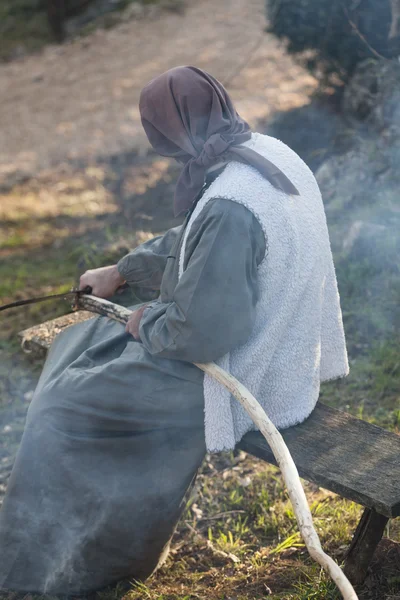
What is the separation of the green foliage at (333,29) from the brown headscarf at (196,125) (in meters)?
3.48

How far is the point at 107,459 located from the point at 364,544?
0.97 metres

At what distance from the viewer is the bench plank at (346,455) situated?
237 centimetres

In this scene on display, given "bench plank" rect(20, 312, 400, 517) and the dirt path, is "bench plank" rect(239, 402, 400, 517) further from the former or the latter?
the dirt path

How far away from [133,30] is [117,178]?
19.1ft

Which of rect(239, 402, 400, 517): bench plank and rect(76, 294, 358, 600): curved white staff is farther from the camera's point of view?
rect(239, 402, 400, 517): bench plank

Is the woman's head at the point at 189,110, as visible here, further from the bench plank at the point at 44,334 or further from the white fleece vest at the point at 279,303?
the bench plank at the point at 44,334

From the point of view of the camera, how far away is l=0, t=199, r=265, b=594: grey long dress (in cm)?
263

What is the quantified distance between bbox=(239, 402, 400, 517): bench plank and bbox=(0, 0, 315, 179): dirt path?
Answer: 19.2 ft

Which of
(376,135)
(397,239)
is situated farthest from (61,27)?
(397,239)

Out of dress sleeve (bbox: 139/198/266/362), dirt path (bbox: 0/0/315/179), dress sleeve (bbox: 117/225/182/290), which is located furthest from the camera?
dirt path (bbox: 0/0/315/179)

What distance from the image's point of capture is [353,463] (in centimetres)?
252

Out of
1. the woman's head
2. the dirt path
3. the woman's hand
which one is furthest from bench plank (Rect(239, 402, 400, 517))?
the dirt path

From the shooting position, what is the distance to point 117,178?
7941 mm

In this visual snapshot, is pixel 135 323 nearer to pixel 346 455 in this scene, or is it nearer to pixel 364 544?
pixel 346 455
